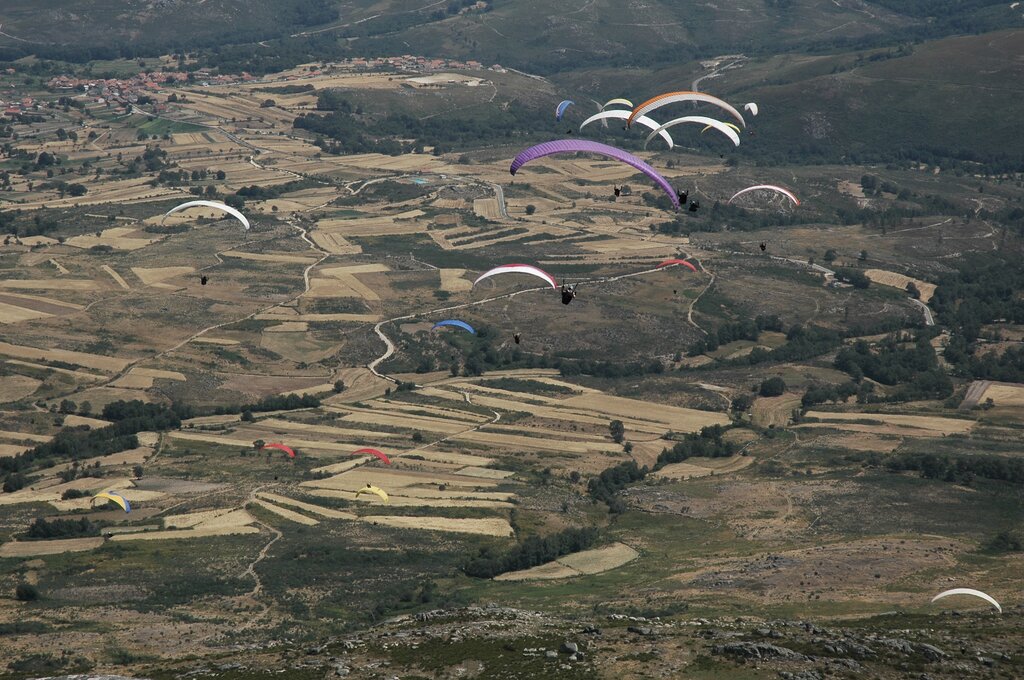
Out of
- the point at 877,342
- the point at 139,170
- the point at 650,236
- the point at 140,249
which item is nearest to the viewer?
the point at 877,342

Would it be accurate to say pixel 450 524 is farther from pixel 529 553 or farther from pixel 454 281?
pixel 454 281

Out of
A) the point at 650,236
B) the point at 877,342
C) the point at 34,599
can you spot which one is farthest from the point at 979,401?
the point at 34,599

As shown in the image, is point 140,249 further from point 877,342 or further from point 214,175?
point 877,342

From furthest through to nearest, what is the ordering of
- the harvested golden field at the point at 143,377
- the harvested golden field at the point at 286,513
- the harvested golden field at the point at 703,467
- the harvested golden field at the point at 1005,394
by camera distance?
the harvested golden field at the point at 1005,394
the harvested golden field at the point at 143,377
the harvested golden field at the point at 703,467
the harvested golden field at the point at 286,513

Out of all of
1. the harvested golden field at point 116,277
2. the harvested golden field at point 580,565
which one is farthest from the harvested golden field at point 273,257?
the harvested golden field at point 580,565

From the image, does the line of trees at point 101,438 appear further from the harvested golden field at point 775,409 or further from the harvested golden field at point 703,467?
the harvested golden field at point 775,409

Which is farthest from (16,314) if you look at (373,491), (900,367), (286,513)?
(900,367)
